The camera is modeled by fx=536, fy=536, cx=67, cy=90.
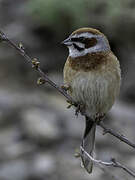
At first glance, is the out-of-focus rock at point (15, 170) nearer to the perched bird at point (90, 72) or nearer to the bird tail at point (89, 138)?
the bird tail at point (89, 138)

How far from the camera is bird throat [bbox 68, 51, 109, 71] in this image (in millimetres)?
5387

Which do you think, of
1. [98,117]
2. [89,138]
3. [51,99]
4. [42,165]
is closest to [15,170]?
[42,165]

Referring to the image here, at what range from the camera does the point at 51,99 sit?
1036 centimetres

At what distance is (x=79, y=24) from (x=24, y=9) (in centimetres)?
204

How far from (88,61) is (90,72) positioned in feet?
0.46

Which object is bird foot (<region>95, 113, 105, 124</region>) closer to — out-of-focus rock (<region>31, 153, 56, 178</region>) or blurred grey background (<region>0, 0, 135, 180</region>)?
blurred grey background (<region>0, 0, 135, 180</region>)

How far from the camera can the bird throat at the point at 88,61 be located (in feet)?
17.7

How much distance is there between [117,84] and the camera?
550 cm

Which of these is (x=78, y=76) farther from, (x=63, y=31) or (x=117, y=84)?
(x=63, y=31)

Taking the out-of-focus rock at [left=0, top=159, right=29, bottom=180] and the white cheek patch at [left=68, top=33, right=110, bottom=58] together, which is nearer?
the white cheek patch at [left=68, top=33, right=110, bottom=58]

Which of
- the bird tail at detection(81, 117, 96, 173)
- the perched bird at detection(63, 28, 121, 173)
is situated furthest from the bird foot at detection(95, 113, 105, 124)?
the bird tail at detection(81, 117, 96, 173)

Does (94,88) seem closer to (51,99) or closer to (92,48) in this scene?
(92,48)

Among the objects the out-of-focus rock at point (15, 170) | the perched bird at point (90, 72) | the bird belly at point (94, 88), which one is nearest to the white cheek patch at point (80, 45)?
the perched bird at point (90, 72)

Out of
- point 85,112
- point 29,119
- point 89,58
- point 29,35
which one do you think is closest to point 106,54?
point 89,58
